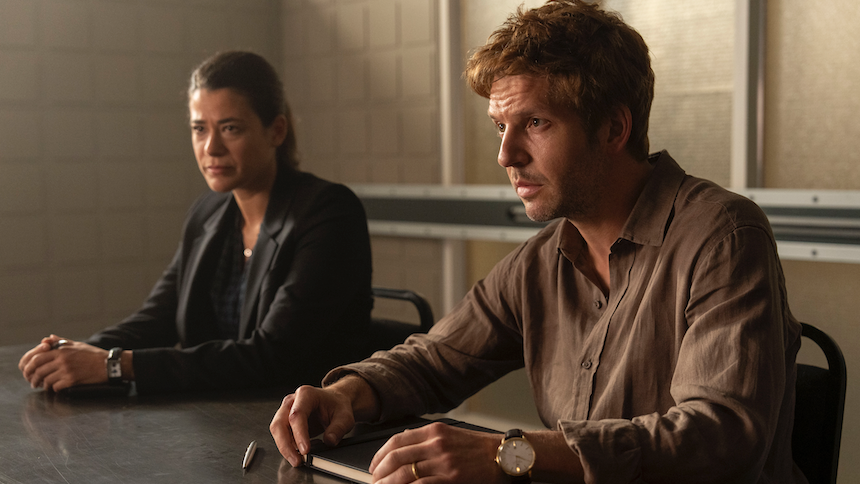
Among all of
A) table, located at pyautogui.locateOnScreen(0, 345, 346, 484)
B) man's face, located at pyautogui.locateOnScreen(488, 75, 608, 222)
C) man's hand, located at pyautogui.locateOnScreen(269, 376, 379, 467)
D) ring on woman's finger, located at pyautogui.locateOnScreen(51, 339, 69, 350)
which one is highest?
man's face, located at pyautogui.locateOnScreen(488, 75, 608, 222)

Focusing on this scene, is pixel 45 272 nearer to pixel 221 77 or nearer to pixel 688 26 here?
pixel 221 77

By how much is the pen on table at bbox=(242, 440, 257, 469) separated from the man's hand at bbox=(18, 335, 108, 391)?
0.56 meters

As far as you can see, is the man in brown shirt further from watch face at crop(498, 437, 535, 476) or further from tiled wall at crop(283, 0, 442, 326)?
tiled wall at crop(283, 0, 442, 326)

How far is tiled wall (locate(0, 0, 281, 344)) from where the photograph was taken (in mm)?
3316

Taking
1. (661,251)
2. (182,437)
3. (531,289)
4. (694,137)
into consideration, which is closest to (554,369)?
(531,289)

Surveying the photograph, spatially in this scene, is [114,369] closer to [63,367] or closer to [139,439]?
[63,367]

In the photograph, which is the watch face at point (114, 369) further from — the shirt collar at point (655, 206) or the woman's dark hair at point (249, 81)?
the shirt collar at point (655, 206)

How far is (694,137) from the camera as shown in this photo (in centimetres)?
279

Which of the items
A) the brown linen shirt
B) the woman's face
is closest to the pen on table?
the brown linen shirt

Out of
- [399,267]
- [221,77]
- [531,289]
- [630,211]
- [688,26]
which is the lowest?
[399,267]

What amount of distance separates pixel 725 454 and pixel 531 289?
521 millimetres

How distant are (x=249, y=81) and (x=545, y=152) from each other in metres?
1.06

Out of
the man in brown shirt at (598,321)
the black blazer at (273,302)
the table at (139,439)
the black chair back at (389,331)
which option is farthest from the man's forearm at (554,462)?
the black chair back at (389,331)

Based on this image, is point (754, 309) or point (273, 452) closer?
point (754, 309)
